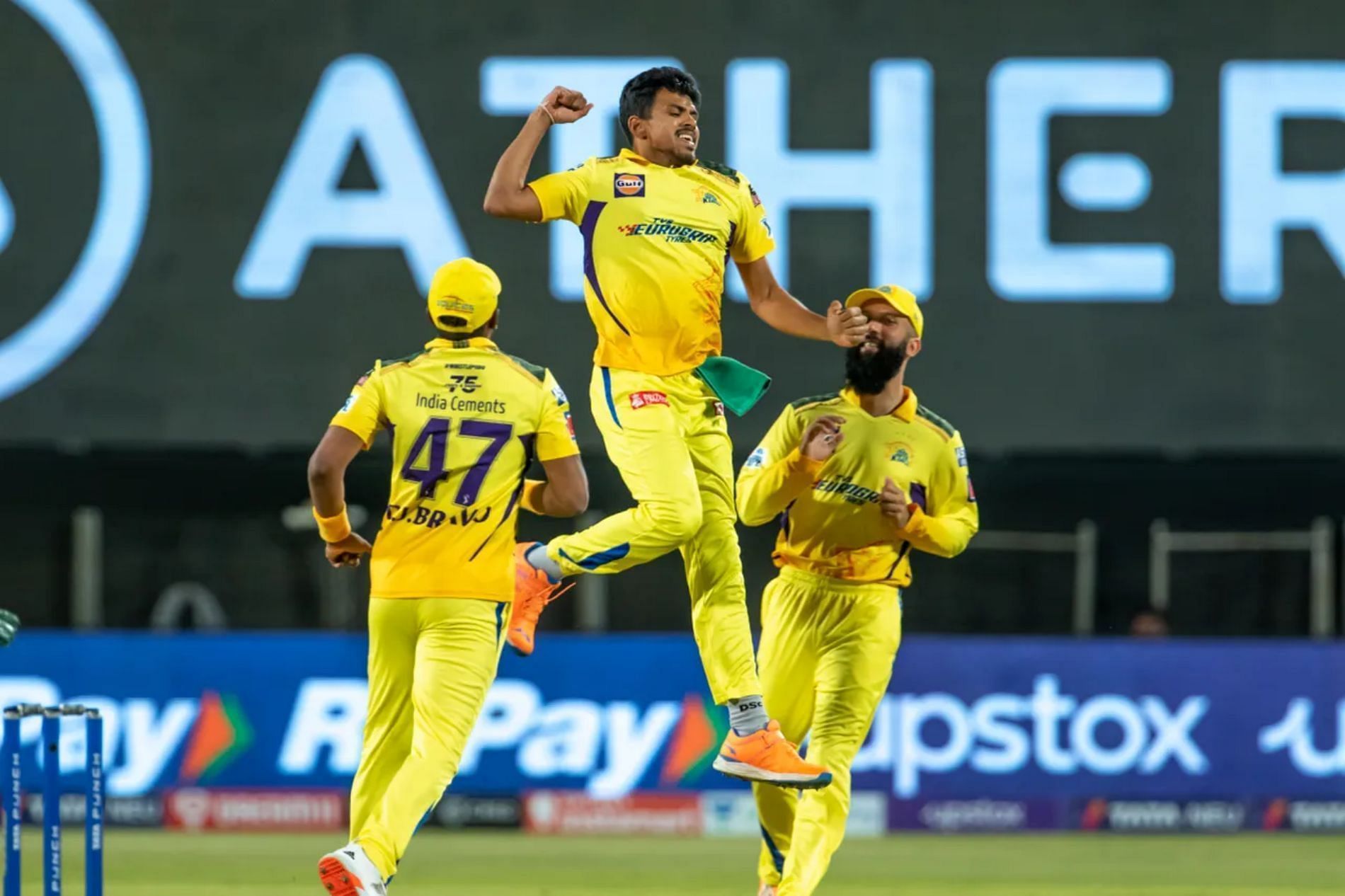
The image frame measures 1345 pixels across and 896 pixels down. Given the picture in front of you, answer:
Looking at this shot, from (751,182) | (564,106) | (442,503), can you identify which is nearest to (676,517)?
(442,503)

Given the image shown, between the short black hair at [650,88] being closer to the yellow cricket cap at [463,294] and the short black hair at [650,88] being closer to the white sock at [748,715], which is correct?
the yellow cricket cap at [463,294]

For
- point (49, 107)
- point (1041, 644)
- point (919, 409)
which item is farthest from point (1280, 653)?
point (49, 107)

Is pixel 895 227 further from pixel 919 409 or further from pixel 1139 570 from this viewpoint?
pixel 919 409

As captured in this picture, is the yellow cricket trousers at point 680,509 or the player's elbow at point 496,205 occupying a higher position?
the player's elbow at point 496,205

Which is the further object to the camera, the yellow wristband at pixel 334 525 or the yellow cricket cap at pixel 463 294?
the yellow wristband at pixel 334 525

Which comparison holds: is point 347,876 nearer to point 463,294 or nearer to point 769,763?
point 769,763

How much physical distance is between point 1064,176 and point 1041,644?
2.78m

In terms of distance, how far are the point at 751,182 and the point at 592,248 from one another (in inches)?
238

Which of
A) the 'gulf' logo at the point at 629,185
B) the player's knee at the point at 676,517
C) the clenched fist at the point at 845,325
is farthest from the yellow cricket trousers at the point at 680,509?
the 'gulf' logo at the point at 629,185

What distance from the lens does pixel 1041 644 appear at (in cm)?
1338

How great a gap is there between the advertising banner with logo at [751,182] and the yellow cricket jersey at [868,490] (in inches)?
200

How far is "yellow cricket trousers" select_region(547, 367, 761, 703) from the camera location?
7.61 m

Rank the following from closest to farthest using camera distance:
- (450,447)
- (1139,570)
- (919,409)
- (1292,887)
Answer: (450,447) < (919,409) < (1292,887) < (1139,570)

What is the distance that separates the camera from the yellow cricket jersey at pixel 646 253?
25.3 ft
